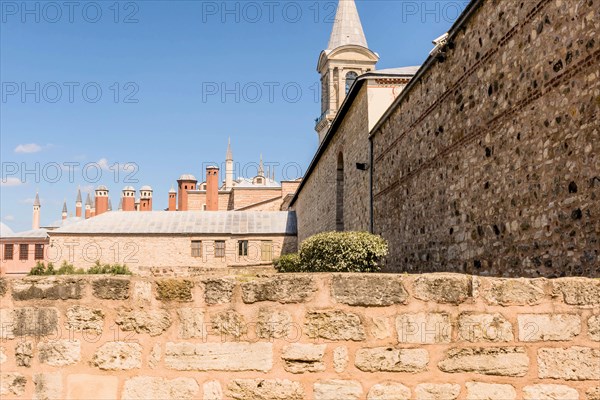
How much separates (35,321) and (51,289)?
0.66ft

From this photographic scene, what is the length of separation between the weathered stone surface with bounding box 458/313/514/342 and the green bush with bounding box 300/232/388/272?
896cm

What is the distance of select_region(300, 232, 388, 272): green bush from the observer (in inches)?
484

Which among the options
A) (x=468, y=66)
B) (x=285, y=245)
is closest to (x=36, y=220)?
(x=285, y=245)

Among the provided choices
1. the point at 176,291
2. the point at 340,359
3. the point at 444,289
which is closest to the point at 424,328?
the point at 444,289

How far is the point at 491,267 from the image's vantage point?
24.5 ft

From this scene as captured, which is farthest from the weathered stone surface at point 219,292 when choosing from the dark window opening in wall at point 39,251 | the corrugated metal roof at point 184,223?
the dark window opening in wall at point 39,251

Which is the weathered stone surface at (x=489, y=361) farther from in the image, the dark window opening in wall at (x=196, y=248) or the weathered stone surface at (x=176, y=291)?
the dark window opening in wall at (x=196, y=248)

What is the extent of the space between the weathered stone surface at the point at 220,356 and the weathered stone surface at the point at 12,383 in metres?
0.87

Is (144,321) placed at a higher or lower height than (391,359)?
higher

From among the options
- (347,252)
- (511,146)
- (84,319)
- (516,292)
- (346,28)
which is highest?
(346,28)

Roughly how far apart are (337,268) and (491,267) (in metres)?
5.21

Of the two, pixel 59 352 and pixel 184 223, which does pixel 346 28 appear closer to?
pixel 184 223

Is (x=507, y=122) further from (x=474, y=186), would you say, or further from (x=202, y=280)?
(x=202, y=280)

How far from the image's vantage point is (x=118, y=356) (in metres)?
3.33
